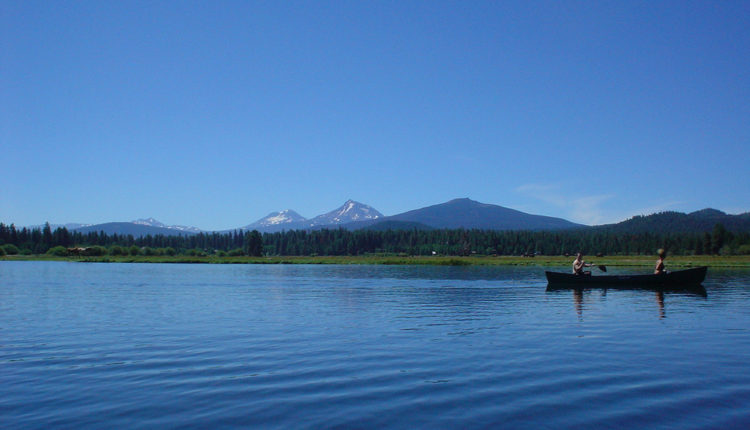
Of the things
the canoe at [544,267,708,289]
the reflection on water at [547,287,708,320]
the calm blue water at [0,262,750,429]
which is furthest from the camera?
the canoe at [544,267,708,289]

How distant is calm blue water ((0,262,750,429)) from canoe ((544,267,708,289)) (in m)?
15.5

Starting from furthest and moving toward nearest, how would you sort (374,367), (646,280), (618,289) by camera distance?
(618,289), (646,280), (374,367)

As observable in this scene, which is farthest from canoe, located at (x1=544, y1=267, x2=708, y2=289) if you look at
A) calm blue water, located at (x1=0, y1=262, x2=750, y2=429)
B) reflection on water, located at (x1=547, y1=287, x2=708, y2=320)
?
calm blue water, located at (x1=0, y1=262, x2=750, y2=429)

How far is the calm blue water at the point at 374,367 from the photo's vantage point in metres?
12.8

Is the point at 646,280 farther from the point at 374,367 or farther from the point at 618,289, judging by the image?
the point at 374,367

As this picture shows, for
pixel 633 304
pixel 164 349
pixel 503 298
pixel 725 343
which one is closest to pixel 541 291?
pixel 503 298

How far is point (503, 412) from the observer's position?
42.6 ft

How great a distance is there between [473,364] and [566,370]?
278 cm

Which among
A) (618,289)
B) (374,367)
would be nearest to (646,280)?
(618,289)

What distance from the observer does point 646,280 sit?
5116 centimetres

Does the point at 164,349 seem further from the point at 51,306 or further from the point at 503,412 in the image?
the point at 51,306

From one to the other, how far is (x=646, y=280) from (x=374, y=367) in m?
40.9

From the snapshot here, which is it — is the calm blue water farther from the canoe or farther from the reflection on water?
the canoe

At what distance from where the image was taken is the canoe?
5116 centimetres
